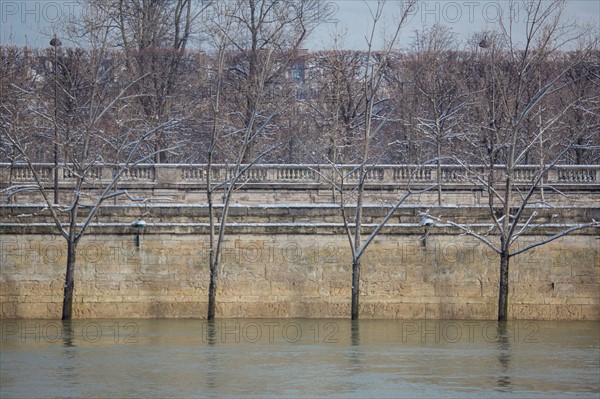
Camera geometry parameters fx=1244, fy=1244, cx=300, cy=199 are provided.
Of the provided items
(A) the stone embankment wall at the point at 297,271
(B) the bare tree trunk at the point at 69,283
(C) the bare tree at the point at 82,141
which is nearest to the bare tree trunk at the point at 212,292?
(A) the stone embankment wall at the point at 297,271

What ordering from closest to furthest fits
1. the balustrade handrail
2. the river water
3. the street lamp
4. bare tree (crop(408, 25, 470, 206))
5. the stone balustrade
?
the river water < the street lamp < the stone balustrade < the balustrade handrail < bare tree (crop(408, 25, 470, 206))

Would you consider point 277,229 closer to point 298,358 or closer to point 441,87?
point 298,358

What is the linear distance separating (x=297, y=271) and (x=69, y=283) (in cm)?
538

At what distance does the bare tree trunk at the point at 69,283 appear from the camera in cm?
2831

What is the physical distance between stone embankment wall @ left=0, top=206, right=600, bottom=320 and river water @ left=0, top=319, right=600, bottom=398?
51 centimetres

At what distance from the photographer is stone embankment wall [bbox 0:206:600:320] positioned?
2962 centimetres

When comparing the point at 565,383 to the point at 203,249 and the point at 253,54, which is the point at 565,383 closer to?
the point at 203,249

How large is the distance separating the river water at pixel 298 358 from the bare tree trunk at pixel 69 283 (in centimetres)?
37

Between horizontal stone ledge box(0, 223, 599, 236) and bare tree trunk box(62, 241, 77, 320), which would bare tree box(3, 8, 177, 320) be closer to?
bare tree trunk box(62, 241, 77, 320)

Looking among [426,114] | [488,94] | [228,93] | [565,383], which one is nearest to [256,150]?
[228,93]

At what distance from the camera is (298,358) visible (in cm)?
2506

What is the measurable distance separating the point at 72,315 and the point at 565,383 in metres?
12.4

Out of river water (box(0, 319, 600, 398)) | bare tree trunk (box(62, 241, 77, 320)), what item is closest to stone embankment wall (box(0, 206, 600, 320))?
river water (box(0, 319, 600, 398))

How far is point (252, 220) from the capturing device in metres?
30.4
